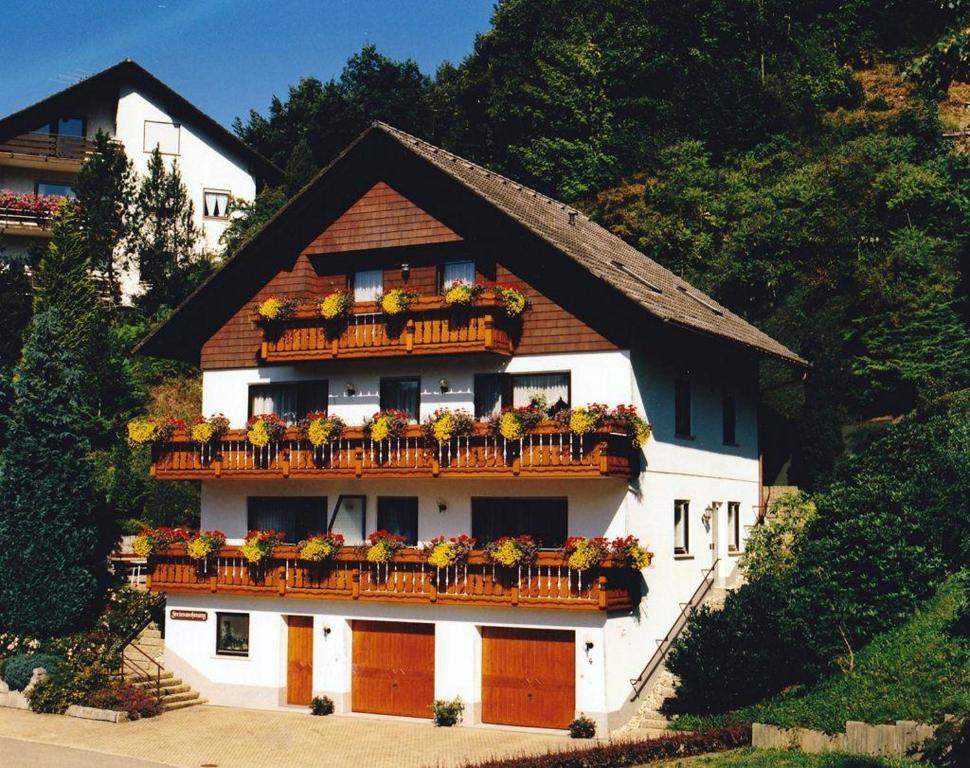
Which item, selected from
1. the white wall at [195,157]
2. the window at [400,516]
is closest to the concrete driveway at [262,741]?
the window at [400,516]

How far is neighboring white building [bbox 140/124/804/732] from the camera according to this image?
30.3 m

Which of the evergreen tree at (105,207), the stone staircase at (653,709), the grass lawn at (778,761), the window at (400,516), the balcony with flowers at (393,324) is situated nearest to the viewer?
the grass lawn at (778,761)

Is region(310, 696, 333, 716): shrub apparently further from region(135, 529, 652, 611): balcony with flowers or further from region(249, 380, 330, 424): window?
region(249, 380, 330, 424): window

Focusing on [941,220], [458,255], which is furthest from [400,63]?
[458,255]

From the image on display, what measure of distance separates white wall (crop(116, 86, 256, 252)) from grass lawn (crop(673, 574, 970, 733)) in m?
42.5

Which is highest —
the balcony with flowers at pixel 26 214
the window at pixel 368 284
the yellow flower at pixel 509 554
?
the balcony with flowers at pixel 26 214

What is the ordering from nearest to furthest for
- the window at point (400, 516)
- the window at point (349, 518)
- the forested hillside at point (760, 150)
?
the window at point (400, 516) < the window at point (349, 518) < the forested hillside at point (760, 150)

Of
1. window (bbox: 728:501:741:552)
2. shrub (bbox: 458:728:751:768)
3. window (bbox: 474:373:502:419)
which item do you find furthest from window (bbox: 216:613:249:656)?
window (bbox: 728:501:741:552)

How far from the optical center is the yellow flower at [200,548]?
3341cm

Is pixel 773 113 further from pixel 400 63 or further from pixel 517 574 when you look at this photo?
pixel 517 574

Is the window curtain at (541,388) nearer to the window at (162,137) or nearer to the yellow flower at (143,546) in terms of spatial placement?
the yellow flower at (143,546)

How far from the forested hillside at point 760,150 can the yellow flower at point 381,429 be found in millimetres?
13704

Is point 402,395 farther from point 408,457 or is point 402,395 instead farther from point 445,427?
point 445,427

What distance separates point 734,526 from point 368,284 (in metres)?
12.5
